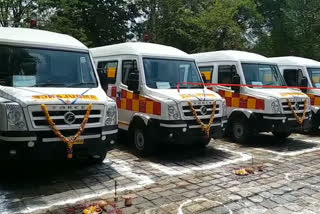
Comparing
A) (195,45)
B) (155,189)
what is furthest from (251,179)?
(195,45)

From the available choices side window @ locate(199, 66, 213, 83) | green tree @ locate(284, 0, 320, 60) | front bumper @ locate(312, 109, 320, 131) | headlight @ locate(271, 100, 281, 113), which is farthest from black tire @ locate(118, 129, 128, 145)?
green tree @ locate(284, 0, 320, 60)

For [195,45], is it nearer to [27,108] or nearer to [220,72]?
[220,72]

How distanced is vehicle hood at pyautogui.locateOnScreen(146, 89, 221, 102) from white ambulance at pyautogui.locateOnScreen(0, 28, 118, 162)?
1320 millimetres

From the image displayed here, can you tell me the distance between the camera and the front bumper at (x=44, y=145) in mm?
4874

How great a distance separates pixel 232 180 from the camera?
5.77 meters

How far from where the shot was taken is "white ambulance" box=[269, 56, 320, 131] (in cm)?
1003

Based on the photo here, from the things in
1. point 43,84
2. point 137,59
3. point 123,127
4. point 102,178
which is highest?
point 137,59

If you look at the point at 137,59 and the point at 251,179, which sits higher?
the point at 137,59

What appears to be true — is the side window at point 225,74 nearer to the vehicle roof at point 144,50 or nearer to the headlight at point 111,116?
the vehicle roof at point 144,50

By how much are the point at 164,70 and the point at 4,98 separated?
3.51 metres

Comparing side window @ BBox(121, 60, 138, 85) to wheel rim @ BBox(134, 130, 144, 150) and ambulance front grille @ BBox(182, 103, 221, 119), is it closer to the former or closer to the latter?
wheel rim @ BBox(134, 130, 144, 150)

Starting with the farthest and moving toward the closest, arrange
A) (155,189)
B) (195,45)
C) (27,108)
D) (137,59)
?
(195,45)
(137,59)
(155,189)
(27,108)

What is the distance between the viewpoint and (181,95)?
6.97 metres

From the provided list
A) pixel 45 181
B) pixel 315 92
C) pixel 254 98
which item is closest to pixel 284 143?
pixel 254 98
